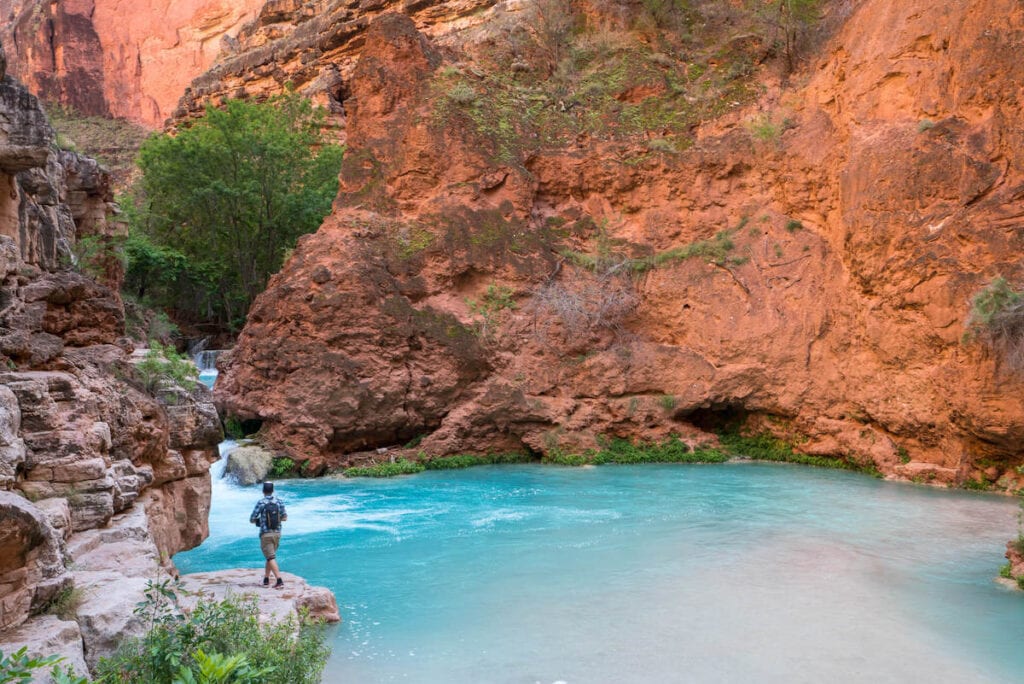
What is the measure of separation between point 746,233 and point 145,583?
16.1m

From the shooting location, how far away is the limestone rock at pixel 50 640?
445 centimetres

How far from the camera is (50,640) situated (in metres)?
4.61

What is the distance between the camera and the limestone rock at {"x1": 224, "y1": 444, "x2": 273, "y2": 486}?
53.1 ft

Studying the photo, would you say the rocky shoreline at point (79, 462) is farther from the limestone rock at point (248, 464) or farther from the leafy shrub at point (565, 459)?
the leafy shrub at point (565, 459)

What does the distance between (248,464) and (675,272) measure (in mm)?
10344

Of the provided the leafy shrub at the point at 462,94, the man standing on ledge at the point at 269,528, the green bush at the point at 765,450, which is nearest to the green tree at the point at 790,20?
the leafy shrub at the point at 462,94

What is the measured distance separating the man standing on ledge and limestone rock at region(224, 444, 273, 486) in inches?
308

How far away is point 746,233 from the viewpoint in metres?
19.2

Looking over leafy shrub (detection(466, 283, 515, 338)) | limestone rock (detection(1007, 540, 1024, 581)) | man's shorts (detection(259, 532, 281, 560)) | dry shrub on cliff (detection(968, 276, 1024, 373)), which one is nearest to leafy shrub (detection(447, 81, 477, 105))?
leafy shrub (detection(466, 283, 515, 338))

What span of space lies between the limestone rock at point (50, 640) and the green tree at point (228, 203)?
22.9 m

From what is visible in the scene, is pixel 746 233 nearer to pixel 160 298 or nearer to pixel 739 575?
pixel 739 575

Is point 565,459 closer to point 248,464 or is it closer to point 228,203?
point 248,464

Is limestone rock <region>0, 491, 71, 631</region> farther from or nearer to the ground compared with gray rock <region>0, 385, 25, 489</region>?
nearer to the ground

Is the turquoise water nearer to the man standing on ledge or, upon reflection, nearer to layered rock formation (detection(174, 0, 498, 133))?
the man standing on ledge
